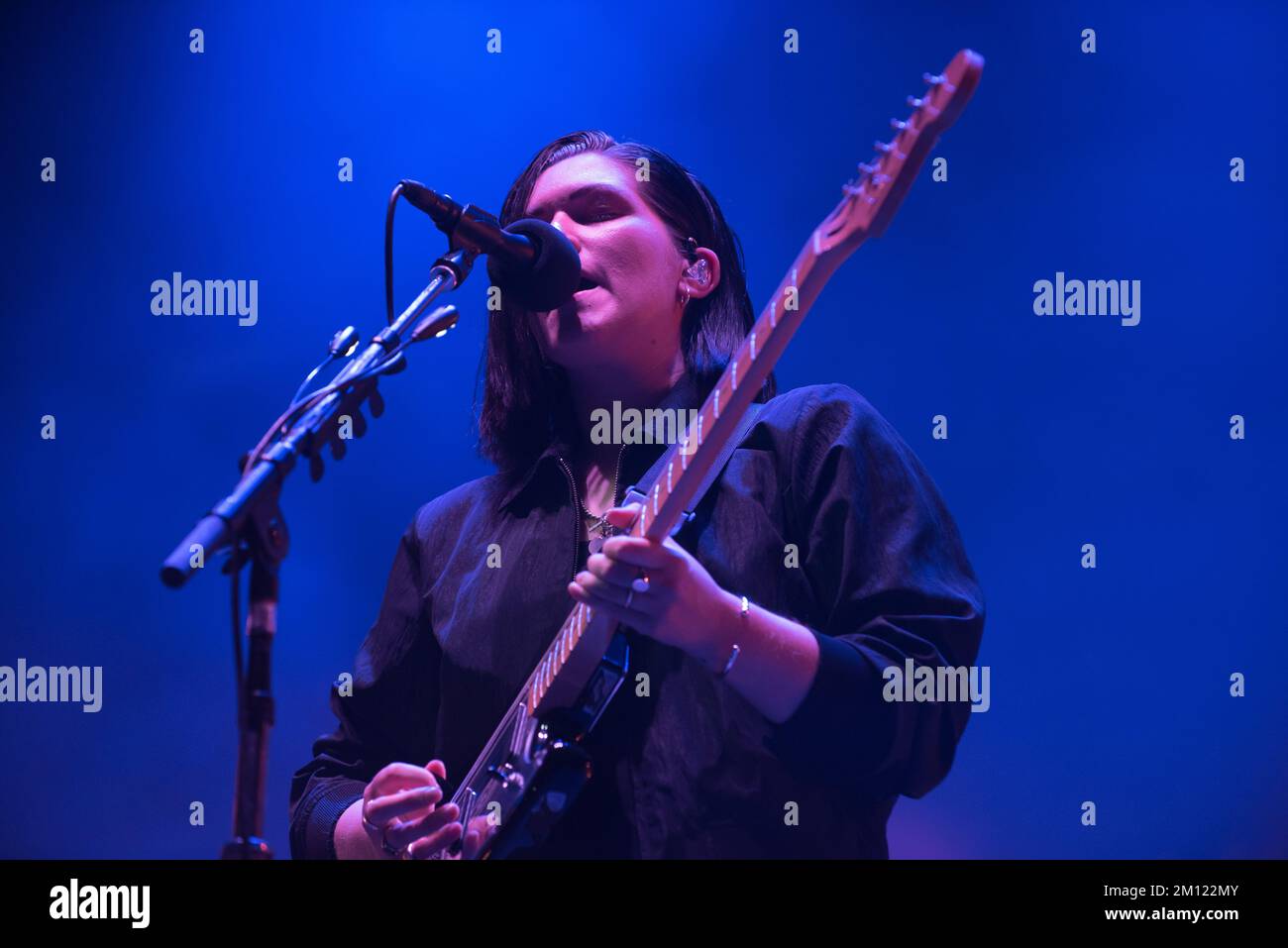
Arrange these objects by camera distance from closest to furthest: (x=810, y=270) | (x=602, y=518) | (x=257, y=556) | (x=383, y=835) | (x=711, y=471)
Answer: (x=257, y=556) → (x=810, y=270) → (x=711, y=471) → (x=383, y=835) → (x=602, y=518)

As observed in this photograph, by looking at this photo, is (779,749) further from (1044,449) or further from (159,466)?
(159,466)

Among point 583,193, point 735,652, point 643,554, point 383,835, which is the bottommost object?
point 383,835

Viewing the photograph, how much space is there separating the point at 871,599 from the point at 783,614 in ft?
0.48

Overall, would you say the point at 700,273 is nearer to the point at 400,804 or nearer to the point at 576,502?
the point at 576,502

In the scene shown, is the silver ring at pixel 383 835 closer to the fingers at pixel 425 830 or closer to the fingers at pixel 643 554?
the fingers at pixel 425 830

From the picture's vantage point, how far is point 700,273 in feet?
6.34

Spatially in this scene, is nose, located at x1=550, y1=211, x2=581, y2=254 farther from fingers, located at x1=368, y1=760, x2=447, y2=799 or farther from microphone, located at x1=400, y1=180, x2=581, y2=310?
fingers, located at x1=368, y1=760, x2=447, y2=799

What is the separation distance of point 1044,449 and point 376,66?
54.9 inches

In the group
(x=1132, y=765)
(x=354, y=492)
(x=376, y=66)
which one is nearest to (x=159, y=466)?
(x=354, y=492)

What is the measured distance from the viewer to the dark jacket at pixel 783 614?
4.88ft

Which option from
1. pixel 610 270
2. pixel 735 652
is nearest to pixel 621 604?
pixel 735 652

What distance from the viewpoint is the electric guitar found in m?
1.25
